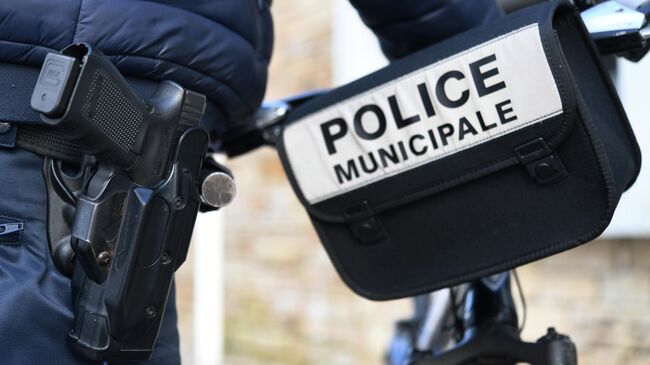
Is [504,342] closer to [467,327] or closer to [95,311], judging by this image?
[467,327]

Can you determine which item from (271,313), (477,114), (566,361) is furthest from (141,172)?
(271,313)

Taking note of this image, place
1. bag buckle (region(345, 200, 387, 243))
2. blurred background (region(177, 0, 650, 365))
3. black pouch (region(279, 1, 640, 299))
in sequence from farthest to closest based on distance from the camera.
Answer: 1. blurred background (region(177, 0, 650, 365))
2. bag buckle (region(345, 200, 387, 243))
3. black pouch (region(279, 1, 640, 299))

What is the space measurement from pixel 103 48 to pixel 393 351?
0.96 meters

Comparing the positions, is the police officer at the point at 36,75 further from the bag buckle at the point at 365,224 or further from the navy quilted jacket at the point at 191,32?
the bag buckle at the point at 365,224

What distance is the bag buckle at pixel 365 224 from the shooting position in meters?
1.34

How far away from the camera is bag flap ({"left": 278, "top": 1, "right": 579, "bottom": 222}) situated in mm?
1143

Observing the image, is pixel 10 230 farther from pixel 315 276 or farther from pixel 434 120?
pixel 315 276

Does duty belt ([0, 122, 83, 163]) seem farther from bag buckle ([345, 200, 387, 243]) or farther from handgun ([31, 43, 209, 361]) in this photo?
bag buckle ([345, 200, 387, 243])

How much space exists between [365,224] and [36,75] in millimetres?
586

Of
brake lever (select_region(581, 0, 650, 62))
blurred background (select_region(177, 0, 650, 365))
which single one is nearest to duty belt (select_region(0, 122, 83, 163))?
brake lever (select_region(581, 0, 650, 62))

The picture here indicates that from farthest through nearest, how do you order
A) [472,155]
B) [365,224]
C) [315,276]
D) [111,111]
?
[315,276], [365,224], [472,155], [111,111]

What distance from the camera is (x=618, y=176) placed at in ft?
3.76

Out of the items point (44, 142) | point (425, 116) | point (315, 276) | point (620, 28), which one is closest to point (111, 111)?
point (44, 142)

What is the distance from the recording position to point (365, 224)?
1.36 meters
